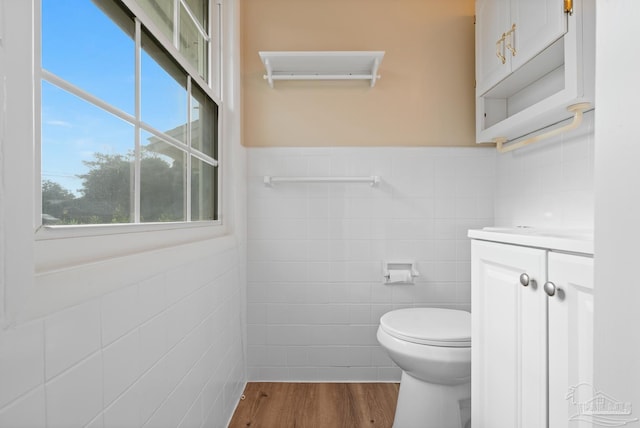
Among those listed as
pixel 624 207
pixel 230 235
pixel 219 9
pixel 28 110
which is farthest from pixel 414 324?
pixel 219 9

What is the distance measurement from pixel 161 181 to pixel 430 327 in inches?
45.7

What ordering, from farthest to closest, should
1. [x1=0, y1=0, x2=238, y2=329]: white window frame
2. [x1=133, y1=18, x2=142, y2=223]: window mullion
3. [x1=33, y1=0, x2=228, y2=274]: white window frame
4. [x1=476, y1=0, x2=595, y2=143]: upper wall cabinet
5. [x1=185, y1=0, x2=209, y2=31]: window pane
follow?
[x1=185, y1=0, x2=209, y2=31]: window pane
[x1=476, y1=0, x2=595, y2=143]: upper wall cabinet
[x1=133, y1=18, x2=142, y2=223]: window mullion
[x1=33, y1=0, x2=228, y2=274]: white window frame
[x1=0, y1=0, x2=238, y2=329]: white window frame

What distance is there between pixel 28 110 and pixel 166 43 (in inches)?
28.0

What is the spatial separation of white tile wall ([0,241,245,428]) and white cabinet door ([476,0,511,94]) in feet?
4.96

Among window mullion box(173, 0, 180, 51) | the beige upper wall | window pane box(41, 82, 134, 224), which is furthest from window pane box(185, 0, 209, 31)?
window pane box(41, 82, 134, 224)

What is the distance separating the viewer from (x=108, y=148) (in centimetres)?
82

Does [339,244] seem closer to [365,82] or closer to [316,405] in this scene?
[316,405]

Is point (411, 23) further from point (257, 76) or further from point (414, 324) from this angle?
point (414, 324)

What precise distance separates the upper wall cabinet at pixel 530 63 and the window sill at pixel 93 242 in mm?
1407

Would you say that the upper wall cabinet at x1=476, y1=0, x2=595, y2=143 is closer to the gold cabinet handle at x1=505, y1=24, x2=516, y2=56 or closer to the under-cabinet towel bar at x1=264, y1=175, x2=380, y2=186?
the gold cabinet handle at x1=505, y1=24, x2=516, y2=56

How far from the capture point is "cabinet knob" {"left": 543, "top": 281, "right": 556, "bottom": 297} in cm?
81

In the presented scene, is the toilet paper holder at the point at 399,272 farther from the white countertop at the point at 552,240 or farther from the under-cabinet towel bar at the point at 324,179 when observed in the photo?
the white countertop at the point at 552,240

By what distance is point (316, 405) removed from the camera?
5.55ft

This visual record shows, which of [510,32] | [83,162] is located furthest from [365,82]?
[83,162]
